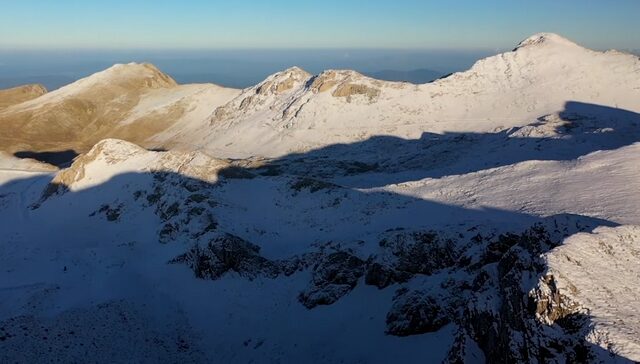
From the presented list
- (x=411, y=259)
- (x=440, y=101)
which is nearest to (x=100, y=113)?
(x=440, y=101)

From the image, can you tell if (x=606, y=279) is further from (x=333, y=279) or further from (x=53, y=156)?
(x=53, y=156)

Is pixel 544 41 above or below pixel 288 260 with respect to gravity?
above

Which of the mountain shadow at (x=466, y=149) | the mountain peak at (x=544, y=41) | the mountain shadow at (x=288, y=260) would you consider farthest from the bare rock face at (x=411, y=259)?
the mountain peak at (x=544, y=41)

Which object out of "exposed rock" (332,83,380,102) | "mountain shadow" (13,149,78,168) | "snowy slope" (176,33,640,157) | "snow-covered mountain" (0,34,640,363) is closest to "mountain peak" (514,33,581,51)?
"snowy slope" (176,33,640,157)

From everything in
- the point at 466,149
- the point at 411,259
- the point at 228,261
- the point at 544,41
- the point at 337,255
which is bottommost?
the point at 228,261

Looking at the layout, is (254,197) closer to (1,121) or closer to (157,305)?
(157,305)

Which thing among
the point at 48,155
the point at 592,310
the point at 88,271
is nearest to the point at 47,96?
the point at 48,155
